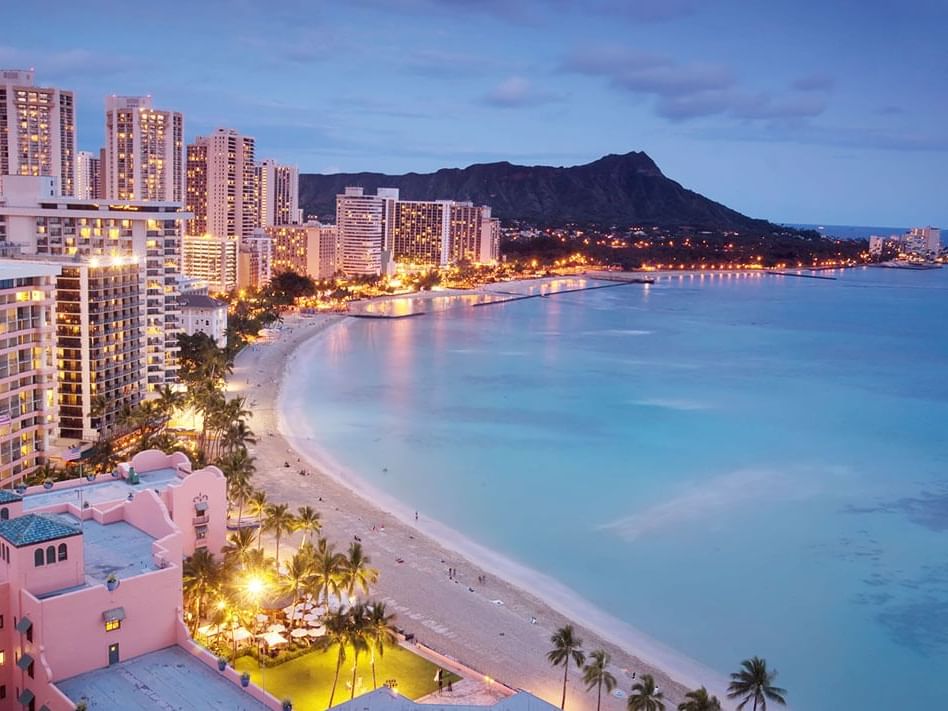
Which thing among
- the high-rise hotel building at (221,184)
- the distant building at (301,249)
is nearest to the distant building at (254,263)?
the distant building at (301,249)

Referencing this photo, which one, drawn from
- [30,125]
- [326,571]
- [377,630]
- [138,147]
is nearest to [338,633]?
[377,630]

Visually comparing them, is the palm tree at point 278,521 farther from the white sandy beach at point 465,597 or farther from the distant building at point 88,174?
the distant building at point 88,174

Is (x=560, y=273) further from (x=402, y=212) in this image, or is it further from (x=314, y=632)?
(x=314, y=632)

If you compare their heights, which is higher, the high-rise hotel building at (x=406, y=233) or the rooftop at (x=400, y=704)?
the high-rise hotel building at (x=406, y=233)

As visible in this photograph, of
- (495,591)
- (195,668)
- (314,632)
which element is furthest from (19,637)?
(495,591)

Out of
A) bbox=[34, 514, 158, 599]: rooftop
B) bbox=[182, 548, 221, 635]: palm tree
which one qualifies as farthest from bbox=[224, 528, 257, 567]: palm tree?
bbox=[34, 514, 158, 599]: rooftop

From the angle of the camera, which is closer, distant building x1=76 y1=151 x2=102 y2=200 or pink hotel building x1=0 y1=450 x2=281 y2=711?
pink hotel building x1=0 y1=450 x2=281 y2=711

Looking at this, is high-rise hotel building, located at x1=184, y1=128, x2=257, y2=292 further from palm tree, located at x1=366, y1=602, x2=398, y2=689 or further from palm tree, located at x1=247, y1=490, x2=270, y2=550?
palm tree, located at x1=366, y1=602, x2=398, y2=689

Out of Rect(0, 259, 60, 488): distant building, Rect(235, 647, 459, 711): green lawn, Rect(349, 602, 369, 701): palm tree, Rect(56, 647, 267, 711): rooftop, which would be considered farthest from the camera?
Rect(0, 259, 60, 488): distant building
